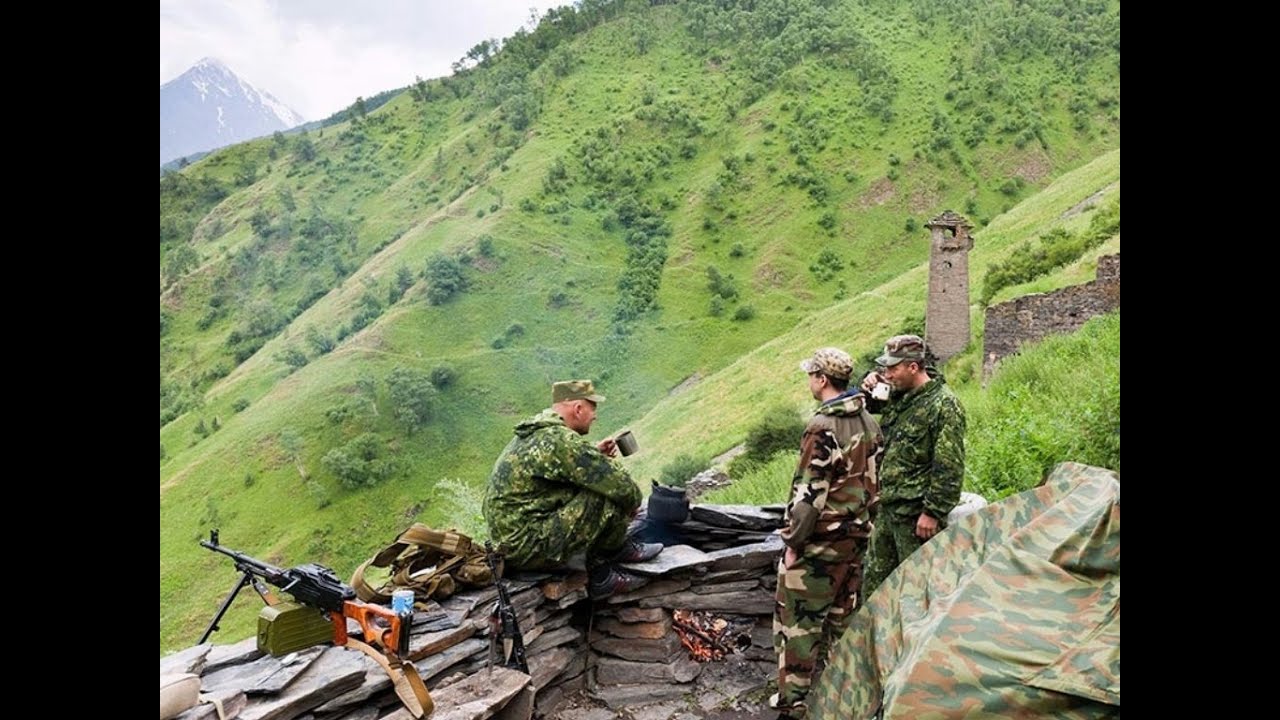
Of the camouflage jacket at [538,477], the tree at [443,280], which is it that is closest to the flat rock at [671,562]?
the camouflage jacket at [538,477]

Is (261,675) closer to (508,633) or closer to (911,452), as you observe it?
(508,633)

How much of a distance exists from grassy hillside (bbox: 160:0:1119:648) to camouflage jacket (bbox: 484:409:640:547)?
104 ft

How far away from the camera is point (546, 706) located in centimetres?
499

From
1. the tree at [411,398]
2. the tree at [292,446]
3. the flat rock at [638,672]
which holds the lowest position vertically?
the tree at [292,446]

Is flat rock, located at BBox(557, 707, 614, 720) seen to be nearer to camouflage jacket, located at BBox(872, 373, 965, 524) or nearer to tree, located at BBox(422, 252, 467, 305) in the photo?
camouflage jacket, located at BBox(872, 373, 965, 524)

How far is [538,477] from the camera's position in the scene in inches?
187

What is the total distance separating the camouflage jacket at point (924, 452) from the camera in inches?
186

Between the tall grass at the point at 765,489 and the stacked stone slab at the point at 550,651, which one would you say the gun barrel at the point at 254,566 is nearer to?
the stacked stone slab at the point at 550,651

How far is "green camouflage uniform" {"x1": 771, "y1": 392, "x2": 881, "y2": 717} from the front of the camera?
469cm

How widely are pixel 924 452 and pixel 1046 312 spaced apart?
18939mm

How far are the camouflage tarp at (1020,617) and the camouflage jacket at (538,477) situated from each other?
2.03 metres

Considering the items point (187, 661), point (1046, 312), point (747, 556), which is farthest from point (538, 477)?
point (1046, 312)

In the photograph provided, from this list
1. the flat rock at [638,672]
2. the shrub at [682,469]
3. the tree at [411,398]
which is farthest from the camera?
the tree at [411,398]
